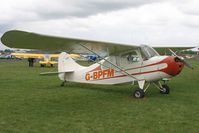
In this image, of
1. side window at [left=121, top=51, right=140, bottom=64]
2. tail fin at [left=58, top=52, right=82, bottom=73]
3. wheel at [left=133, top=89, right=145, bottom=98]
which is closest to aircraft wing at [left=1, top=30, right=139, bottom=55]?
side window at [left=121, top=51, right=140, bottom=64]

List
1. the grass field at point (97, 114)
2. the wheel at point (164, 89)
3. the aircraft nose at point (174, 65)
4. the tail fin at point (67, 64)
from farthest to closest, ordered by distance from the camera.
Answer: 1. the tail fin at point (67, 64)
2. the wheel at point (164, 89)
3. the aircraft nose at point (174, 65)
4. the grass field at point (97, 114)

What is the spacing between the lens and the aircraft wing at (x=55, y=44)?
8.16 m

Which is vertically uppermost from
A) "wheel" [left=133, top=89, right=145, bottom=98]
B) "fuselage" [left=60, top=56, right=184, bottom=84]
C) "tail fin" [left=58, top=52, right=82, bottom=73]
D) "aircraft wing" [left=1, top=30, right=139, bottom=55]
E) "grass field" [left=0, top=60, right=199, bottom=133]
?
"aircraft wing" [left=1, top=30, right=139, bottom=55]

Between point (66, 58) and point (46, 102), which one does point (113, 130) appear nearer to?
point (46, 102)

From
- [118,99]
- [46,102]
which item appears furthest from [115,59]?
[46,102]

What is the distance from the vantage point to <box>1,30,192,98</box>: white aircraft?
990 centimetres

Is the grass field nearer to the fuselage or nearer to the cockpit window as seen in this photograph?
the fuselage

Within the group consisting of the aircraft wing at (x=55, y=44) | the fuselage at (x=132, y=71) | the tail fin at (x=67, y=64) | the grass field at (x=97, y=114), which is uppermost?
the aircraft wing at (x=55, y=44)

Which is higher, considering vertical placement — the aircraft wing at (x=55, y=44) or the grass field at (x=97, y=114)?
the aircraft wing at (x=55, y=44)

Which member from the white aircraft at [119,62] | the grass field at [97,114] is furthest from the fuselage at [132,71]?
the grass field at [97,114]

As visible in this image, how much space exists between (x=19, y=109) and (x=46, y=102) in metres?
1.38

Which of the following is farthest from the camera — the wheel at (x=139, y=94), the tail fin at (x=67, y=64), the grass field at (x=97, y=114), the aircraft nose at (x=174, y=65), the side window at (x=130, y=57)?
the tail fin at (x=67, y=64)

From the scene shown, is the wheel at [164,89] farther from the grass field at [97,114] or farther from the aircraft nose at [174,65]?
the aircraft nose at [174,65]

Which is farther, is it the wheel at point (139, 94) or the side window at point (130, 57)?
→ the side window at point (130, 57)
